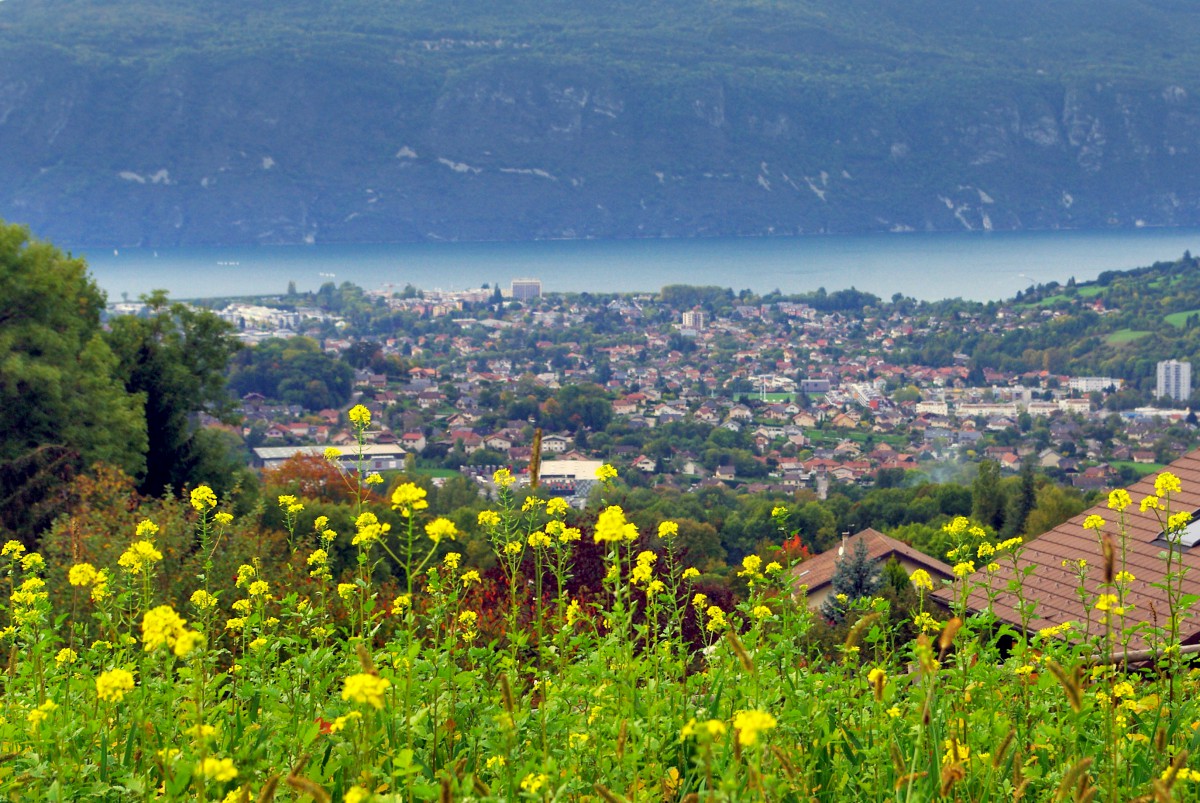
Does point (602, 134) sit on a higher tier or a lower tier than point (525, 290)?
higher

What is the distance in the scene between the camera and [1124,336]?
218 feet

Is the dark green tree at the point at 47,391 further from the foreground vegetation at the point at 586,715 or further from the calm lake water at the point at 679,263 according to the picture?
the calm lake water at the point at 679,263

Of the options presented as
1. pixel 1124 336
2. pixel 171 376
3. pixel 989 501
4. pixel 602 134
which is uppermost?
pixel 602 134

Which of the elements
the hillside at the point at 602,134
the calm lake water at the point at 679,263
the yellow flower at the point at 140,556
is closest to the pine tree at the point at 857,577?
the yellow flower at the point at 140,556

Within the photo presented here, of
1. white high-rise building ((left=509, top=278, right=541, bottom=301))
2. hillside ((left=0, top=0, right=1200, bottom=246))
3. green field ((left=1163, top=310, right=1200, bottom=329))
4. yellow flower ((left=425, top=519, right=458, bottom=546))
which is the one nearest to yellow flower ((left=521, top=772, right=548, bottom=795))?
yellow flower ((left=425, top=519, right=458, bottom=546))

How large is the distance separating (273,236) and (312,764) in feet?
524

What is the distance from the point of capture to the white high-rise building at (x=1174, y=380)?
182 feet

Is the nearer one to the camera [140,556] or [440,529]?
[440,529]

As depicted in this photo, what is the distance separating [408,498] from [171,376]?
1683 centimetres

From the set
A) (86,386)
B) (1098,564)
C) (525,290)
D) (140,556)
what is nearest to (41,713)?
(140,556)

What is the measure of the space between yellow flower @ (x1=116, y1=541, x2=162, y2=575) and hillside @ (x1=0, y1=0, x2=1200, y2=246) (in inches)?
6177

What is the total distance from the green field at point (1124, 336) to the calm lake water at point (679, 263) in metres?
23.2

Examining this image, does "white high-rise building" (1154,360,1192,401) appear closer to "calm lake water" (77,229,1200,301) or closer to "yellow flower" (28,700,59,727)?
"calm lake water" (77,229,1200,301)

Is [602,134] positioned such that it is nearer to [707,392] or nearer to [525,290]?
[525,290]
